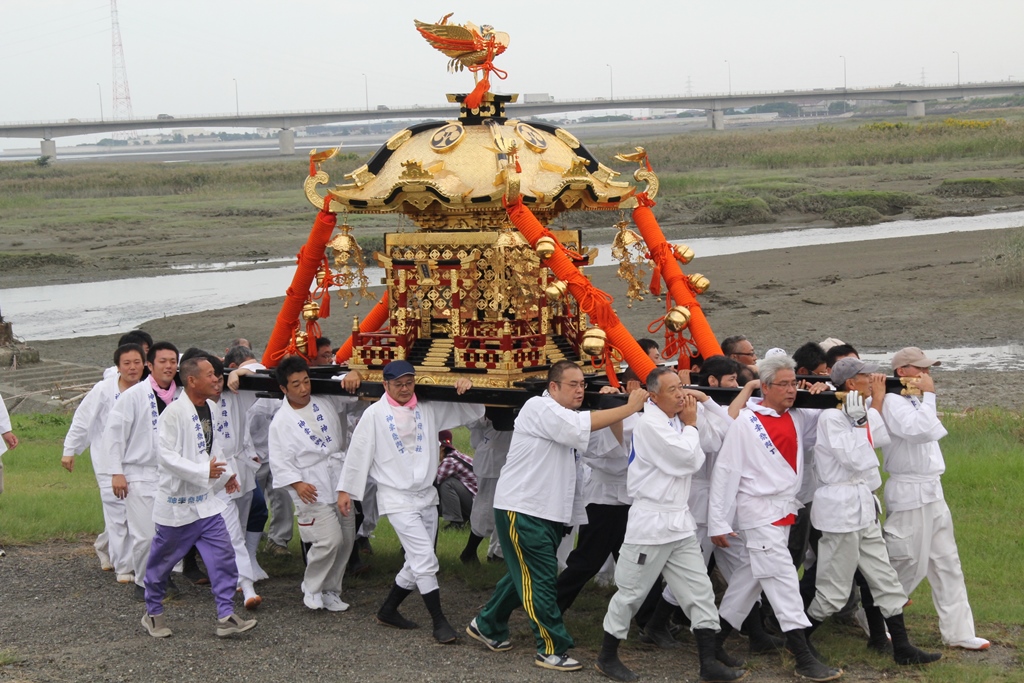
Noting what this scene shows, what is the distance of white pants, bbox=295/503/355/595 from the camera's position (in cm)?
750

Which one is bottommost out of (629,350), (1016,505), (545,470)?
(1016,505)

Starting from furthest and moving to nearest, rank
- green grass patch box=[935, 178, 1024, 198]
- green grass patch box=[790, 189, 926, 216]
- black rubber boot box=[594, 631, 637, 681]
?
green grass patch box=[935, 178, 1024, 198] → green grass patch box=[790, 189, 926, 216] → black rubber boot box=[594, 631, 637, 681]

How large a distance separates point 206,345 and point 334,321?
2295mm

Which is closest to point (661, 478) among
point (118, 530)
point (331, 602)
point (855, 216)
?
point (331, 602)

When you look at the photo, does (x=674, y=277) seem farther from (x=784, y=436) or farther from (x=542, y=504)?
(x=542, y=504)

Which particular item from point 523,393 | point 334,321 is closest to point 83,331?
point 334,321

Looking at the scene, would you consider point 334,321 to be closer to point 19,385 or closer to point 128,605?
point 19,385

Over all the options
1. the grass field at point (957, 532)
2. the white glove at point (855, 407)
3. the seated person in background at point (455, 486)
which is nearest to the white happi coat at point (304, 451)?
the grass field at point (957, 532)

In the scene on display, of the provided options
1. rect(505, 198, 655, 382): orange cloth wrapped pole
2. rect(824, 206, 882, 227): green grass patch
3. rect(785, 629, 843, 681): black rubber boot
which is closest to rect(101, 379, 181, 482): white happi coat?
rect(505, 198, 655, 382): orange cloth wrapped pole

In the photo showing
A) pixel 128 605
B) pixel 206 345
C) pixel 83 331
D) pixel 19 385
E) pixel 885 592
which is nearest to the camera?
pixel 885 592

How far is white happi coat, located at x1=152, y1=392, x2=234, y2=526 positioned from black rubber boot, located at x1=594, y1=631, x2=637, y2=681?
2454mm

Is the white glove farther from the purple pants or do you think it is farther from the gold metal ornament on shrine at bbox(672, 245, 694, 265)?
the purple pants

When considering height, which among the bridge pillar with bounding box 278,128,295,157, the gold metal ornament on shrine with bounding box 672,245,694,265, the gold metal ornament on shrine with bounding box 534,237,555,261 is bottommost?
the gold metal ornament on shrine with bounding box 672,245,694,265

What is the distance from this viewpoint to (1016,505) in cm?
967
